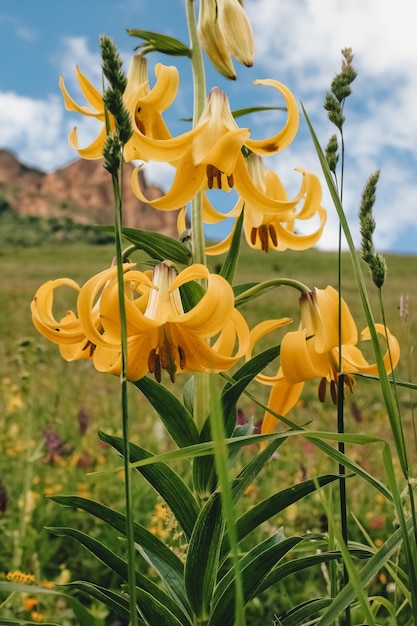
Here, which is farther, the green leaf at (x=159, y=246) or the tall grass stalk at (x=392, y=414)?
the green leaf at (x=159, y=246)

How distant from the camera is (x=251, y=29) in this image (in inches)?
49.9

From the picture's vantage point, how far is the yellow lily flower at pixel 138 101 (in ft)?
4.37

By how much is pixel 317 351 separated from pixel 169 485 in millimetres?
364

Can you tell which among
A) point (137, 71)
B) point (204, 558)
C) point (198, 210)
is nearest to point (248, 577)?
point (204, 558)

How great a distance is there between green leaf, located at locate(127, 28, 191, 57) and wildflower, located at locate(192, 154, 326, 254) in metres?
0.26

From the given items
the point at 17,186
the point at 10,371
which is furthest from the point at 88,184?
the point at 10,371

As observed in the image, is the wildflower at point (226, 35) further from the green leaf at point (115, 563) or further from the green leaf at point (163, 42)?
the green leaf at point (115, 563)

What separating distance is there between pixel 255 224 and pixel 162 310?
38 cm

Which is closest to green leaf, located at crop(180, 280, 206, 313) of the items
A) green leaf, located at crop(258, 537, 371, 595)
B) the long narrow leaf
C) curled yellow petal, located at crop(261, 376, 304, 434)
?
the long narrow leaf

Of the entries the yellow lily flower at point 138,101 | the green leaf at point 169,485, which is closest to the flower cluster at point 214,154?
the yellow lily flower at point 138,101

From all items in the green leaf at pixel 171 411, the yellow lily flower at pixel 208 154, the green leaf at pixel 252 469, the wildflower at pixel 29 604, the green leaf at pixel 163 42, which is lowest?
the wildflower at pixel 29 604

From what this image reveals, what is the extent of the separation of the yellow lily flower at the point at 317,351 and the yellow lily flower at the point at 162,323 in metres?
0.10

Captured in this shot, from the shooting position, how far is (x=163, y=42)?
136cm

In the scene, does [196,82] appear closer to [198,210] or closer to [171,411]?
[198,210]
